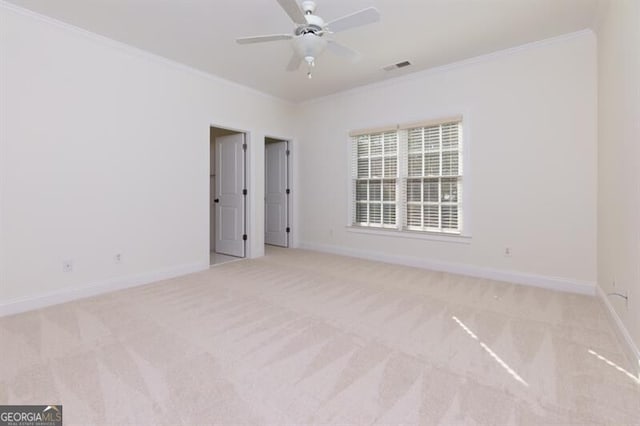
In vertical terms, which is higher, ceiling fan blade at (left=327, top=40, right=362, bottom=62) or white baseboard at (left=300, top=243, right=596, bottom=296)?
ceiling fan blade at (left=327, top=40, right=362, bottom=62)

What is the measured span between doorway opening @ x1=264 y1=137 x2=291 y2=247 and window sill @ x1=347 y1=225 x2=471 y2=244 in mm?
1542

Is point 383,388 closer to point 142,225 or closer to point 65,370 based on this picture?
point 65,370

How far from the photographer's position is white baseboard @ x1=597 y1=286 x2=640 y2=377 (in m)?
2.01

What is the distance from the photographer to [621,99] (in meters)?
2.43

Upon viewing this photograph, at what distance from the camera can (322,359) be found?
2.10m

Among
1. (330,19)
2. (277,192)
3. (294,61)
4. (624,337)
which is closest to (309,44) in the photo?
(294,61)

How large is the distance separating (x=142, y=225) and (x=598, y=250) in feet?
17.4

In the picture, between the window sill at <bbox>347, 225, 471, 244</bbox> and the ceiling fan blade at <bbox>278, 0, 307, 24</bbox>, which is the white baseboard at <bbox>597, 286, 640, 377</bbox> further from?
the ceiling fan blade at <bbox>278, 0, 307, 24</bbox>

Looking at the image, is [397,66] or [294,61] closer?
[294,61]

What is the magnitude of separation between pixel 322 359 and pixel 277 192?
4708 millimetres

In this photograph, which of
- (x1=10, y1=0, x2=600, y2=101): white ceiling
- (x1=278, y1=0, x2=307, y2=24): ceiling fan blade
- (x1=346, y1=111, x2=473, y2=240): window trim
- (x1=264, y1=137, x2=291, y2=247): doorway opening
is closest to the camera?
(x1=278, y1=0, x2=307, y2=24): ceiling fan blade

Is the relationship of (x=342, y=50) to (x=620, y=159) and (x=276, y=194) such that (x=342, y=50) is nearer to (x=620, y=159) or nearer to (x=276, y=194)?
(x=620, y=159)

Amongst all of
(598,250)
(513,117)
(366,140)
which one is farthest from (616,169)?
(366,140)

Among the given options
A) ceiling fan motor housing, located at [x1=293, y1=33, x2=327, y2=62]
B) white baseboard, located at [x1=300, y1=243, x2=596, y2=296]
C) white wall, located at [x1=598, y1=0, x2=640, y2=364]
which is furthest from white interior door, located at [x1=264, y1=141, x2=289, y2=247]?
white wall, located at [x1=598, y1=0, x2=640, y2=364]
